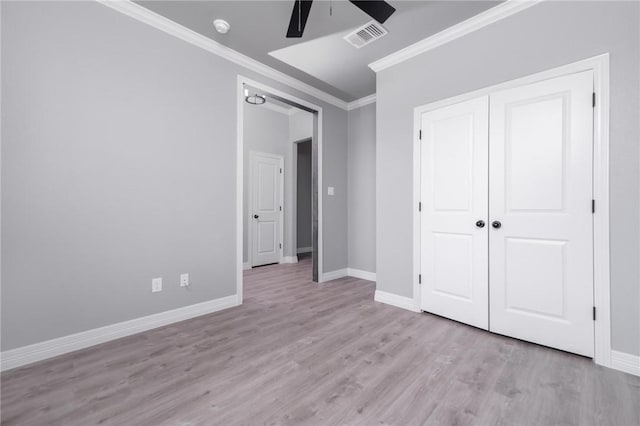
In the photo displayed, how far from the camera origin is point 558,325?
2.09 m

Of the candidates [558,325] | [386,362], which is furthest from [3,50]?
[558,325]

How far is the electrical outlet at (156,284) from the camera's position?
2549 millimetres

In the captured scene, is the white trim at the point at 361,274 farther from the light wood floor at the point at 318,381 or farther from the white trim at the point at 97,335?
the white trim at the point at 97,335

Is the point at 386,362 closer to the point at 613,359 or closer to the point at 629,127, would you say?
the point at 613,359

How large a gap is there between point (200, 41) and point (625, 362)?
438 cm

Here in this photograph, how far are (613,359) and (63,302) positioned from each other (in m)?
3.93

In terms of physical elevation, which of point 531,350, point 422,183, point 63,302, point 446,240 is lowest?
point 531,350

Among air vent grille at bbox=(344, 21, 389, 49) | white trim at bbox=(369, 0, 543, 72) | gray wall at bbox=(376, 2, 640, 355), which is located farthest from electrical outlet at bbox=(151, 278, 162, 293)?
white trim at bbox=(369, 0, 543, 72)

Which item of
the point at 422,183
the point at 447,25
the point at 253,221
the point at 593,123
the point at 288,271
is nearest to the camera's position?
the point at 593,123

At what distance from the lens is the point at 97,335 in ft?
7.31

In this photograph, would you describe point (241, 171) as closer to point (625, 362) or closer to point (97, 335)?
point (97, 335)

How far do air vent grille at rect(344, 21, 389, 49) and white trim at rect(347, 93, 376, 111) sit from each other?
1.45m

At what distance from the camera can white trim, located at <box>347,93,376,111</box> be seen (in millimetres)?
4321

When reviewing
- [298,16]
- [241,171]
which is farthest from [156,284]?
[298,16]
